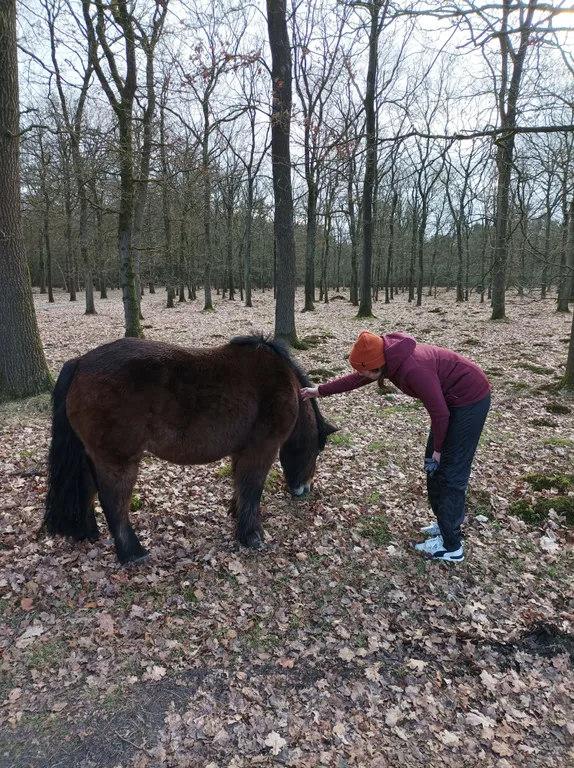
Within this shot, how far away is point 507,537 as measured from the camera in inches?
174

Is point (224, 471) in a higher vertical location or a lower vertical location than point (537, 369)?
lower

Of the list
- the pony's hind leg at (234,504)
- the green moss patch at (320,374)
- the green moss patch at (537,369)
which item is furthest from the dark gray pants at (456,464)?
the green moss patch at (537,369)

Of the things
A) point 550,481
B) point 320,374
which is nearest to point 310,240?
point 320,374

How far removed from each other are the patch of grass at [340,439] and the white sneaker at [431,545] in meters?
2.45

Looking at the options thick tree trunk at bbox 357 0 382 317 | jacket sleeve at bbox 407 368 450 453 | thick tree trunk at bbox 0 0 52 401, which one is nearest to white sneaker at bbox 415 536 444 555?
jacket sleeve at bbox 407 368 450 453

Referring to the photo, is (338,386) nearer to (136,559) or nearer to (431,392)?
(431,392)

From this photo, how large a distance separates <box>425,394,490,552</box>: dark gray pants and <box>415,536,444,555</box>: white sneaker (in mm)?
94

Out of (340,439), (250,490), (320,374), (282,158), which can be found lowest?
(340,439)

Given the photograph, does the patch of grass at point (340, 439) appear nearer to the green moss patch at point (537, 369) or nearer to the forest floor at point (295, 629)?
the forest floor at point (295, 629)

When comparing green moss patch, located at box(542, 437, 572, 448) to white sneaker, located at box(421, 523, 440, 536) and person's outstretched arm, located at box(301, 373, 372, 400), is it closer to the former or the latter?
white sneaker, located at box(421, 523, 440, 536)

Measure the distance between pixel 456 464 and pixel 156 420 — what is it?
2.66 meters

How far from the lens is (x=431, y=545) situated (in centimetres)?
418

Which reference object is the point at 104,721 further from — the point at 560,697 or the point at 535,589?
the point at 535,589

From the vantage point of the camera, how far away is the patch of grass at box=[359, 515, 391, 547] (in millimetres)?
4414
